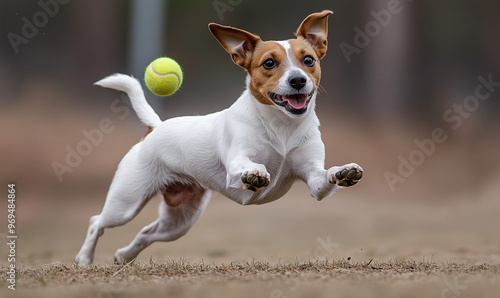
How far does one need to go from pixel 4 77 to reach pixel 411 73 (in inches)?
276

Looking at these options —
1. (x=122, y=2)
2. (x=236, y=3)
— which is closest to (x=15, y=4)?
(x=122, y=2)

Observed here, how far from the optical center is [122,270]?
4078mm

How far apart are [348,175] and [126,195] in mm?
1871

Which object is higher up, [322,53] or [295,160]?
[322,53]

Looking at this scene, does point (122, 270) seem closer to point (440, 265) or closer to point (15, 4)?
point (440, 265)

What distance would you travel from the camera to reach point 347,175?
3648 mm

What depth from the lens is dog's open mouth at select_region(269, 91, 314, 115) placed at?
3.88 meters

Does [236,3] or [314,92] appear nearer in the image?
[314,92]

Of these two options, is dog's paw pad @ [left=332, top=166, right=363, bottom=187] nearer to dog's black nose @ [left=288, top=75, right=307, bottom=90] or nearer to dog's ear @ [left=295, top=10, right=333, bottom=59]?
dog's black nose @ [left=288, top=75, right=307, bottom=90]

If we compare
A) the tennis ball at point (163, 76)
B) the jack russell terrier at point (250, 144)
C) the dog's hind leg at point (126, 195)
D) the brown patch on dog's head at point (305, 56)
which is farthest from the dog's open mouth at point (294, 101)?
the dog's hind leg at point (126, 195)

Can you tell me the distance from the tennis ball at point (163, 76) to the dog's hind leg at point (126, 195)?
0.58 m

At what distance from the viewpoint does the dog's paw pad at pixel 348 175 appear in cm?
362

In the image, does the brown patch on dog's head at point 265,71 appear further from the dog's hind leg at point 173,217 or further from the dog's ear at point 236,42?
the dog's hind leg at point 173,217

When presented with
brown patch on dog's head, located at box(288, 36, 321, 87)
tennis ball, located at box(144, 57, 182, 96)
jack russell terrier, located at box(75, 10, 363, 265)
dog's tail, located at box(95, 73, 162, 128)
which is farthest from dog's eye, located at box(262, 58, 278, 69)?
dog's tail, located at box(95, 73, 162, 128)
